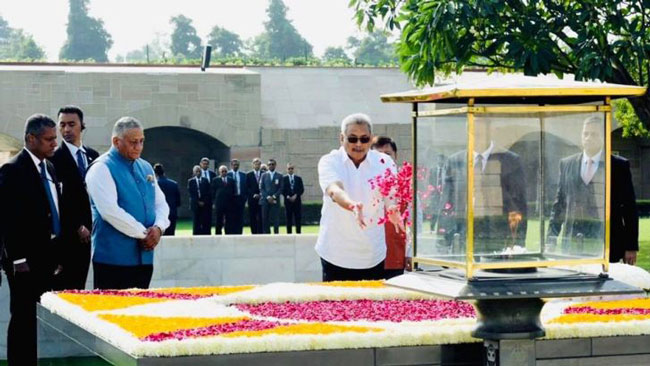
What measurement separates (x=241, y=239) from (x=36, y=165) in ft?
11.1

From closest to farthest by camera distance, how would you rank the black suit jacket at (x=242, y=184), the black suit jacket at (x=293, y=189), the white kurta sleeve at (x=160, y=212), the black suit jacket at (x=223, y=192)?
the white kurta sleeve at (x=160, y=212) < the black suit jacket at (x=223, y=192) < the black suit jacket at (x=242, y=184) < the black suit jacket at (x=293, y=189)

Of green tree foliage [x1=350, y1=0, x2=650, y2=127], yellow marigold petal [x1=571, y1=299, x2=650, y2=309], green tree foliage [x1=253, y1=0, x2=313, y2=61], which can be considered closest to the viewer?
yellow marigold petal [x1=571, y1=299, x2=650, y2=309]


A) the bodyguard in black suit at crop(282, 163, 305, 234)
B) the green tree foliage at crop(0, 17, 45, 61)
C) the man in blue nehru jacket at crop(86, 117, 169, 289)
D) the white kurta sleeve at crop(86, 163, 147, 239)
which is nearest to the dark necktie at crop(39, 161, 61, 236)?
the man in blue nehru jacket at crop(86, 117, 169, 289)

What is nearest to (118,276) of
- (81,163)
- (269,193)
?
(81,163)

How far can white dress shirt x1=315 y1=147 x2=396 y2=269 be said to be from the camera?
9.07 m

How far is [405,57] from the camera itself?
17.5 m

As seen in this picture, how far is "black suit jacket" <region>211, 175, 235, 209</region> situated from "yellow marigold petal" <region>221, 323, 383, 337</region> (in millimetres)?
21843

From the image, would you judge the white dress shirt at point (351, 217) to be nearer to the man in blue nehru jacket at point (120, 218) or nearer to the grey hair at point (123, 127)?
the man in blue nehru jacket at point (120, 218)

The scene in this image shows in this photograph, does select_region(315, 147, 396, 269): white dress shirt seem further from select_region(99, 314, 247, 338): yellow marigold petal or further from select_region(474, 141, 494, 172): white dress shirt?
select_region(474, 141, 494, 172): white dress shirt

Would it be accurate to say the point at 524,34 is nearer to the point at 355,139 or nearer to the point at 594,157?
the point at 355,139

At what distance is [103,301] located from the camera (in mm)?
7824

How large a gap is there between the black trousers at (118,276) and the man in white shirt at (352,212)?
1210 millimetres

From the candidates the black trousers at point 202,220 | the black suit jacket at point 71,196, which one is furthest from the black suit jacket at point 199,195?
the black suit jacket at point 71,196

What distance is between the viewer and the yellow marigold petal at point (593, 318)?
6.86 metres
